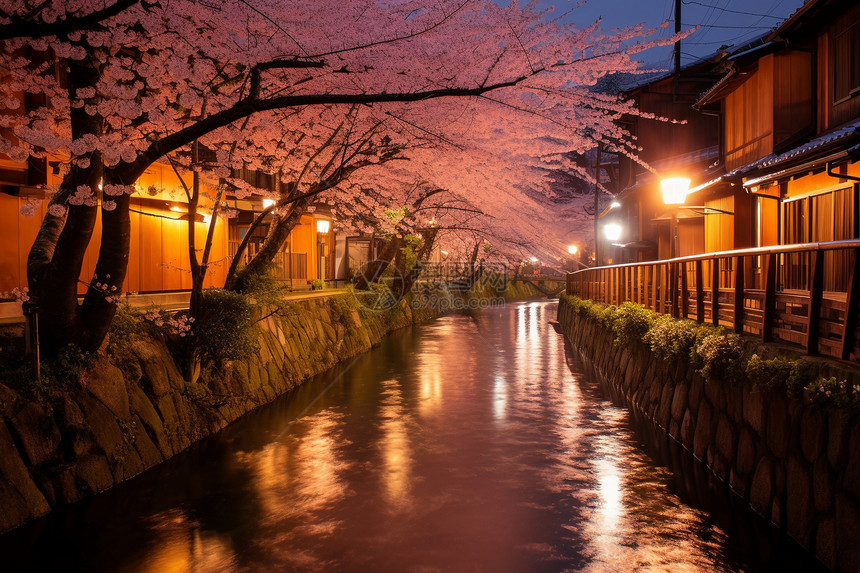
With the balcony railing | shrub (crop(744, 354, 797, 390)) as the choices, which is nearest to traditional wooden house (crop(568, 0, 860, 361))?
shrub (crop(744, 354, 797, 390))

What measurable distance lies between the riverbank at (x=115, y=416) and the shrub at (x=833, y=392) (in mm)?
8297

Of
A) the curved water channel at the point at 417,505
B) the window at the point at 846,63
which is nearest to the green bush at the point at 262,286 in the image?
the curved water channel at the point at 417,505

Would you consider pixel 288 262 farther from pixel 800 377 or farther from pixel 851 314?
pixel 851 314

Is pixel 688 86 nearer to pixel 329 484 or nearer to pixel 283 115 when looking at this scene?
pixel 283 115

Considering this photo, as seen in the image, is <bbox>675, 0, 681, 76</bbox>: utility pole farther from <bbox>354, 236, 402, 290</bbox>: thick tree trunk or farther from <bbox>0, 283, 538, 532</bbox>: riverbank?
<bbox>0, 283, 538, 532</bbox>: riverbank

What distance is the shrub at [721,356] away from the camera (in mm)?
8297

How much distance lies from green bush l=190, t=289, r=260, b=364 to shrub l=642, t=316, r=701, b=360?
7.74 meters

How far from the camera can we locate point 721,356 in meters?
8.59

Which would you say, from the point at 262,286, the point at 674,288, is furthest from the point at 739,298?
the point at 262,286

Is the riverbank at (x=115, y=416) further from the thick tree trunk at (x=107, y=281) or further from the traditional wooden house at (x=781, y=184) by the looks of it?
the traditional wooden house at (x=781, y=184)

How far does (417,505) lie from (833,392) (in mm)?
4706

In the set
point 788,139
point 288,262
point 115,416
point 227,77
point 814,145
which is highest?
point 227,77

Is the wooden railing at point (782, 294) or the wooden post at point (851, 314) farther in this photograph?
the wooden railing at point (782, 294)

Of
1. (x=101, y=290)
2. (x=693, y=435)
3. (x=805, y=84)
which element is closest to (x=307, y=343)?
(x=101, y=290)
